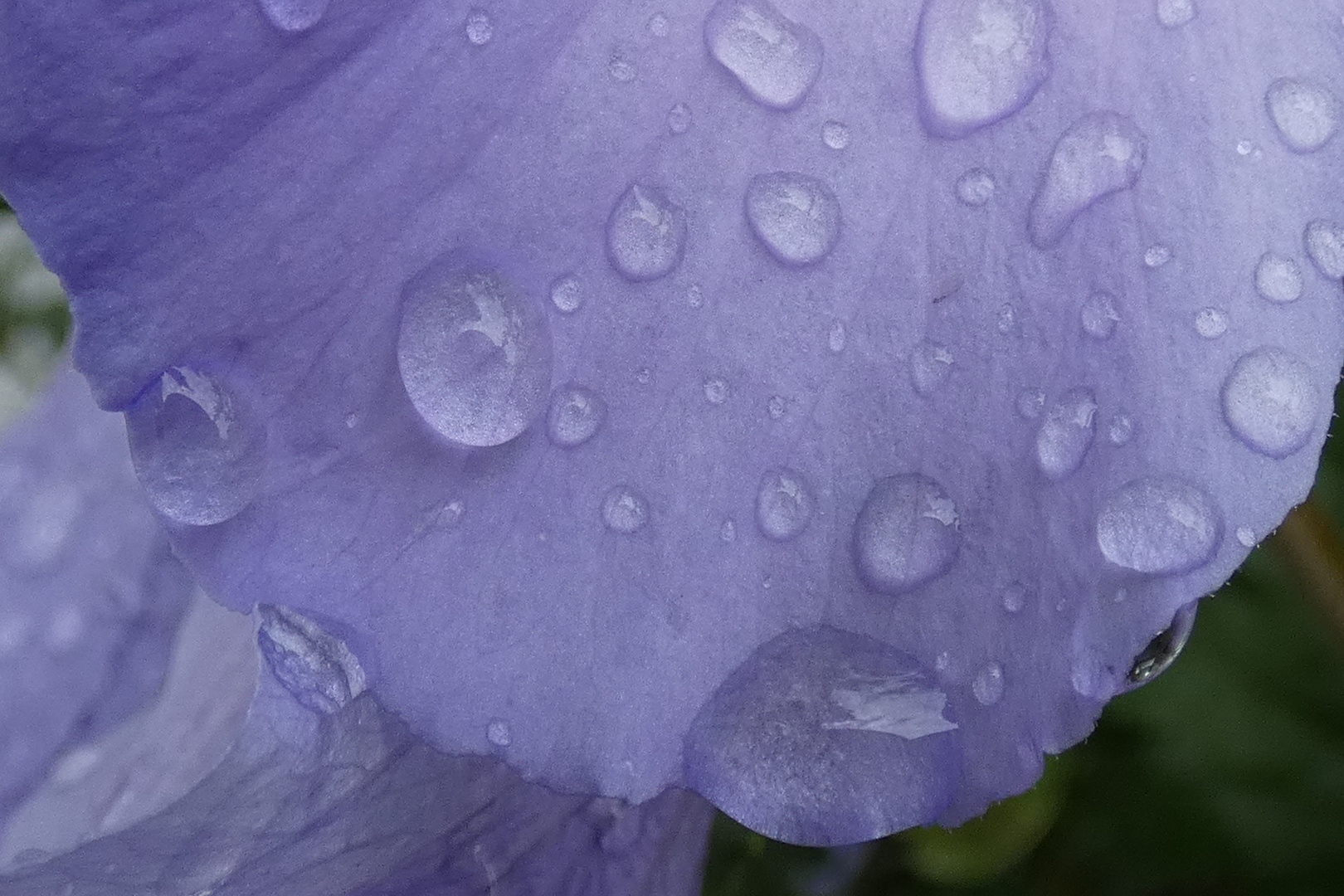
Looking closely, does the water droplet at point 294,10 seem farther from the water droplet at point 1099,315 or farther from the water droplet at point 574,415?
the water droplet at point 1099,315

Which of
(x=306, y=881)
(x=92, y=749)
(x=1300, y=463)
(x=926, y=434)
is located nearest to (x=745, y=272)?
(x=926, y=434)

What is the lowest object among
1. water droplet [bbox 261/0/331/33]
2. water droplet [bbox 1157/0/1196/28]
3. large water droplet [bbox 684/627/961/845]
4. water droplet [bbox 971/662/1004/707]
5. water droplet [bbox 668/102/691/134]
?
large water droplet [bbox 684/627/961/845]

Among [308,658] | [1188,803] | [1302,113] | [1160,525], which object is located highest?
[1302,113]

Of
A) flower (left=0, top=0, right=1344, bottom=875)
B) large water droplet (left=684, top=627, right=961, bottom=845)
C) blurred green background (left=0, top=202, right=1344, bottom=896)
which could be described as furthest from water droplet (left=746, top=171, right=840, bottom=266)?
blurred green background (left=0, top=202, right=1344, bottom=896)

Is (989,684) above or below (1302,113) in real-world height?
below

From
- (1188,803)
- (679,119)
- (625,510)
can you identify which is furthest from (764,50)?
(1188,803)

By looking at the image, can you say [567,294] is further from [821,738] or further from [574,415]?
[821,738]

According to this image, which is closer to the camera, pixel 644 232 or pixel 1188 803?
pixel 644 232

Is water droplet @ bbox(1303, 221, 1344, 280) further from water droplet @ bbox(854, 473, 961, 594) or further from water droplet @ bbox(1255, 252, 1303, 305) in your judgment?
water droplet @ bbox(854, 473, 961, 594)
